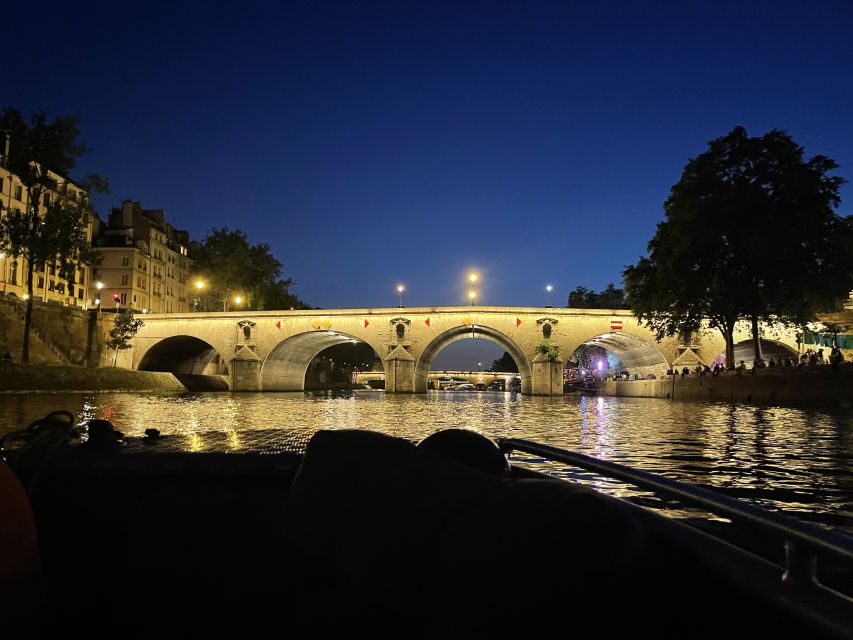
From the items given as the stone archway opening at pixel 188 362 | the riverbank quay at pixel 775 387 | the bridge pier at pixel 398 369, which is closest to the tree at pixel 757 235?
the riverbank quay at pixel 775 387

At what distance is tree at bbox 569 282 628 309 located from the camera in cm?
9156

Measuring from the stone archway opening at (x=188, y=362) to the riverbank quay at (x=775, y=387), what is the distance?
36.7 m

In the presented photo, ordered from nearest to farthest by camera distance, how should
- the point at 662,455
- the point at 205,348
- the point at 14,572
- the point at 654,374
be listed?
the point at 14,572
the point at 662,455
the point at 654,374
the point at 205,348

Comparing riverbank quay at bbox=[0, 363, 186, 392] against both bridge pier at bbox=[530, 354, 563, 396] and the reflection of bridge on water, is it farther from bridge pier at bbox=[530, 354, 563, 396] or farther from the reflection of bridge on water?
the reflection of bridge on water

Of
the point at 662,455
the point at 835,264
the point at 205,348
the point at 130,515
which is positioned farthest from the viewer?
the point at 205,348

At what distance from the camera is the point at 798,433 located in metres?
11.7

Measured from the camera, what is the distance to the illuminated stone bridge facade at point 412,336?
4484cm

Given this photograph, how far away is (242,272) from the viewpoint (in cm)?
A: 6372

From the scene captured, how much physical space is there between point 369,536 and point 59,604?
151 cm

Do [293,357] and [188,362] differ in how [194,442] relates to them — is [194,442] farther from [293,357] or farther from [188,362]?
[188,362]

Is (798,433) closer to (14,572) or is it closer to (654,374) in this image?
(14,572)

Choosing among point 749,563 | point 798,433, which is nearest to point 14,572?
point 749,563

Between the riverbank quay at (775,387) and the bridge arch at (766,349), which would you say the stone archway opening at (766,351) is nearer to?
the bridge arch at (766,349)

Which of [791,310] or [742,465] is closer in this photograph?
[742,465]
